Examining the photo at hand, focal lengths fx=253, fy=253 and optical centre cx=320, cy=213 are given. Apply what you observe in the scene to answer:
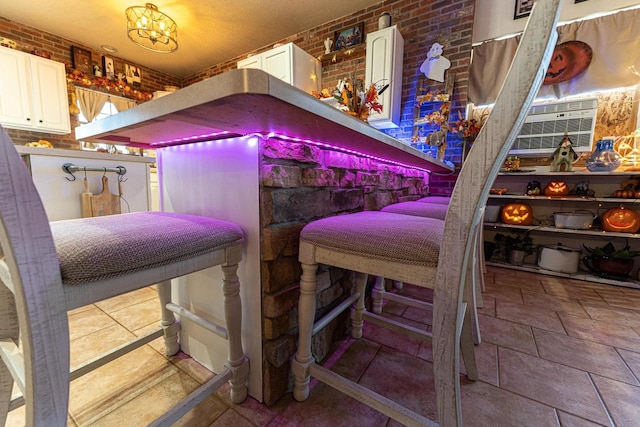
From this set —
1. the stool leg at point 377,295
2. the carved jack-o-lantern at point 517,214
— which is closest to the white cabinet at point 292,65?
the stool leg at point 377,295

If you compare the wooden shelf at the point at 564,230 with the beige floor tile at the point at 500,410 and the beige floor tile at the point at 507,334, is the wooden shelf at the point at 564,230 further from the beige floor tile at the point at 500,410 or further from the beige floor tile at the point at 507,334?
the beige floor tile at the point at 500,410

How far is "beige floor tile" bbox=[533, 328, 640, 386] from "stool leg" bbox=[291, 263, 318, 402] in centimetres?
118

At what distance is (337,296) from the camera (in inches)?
48.8

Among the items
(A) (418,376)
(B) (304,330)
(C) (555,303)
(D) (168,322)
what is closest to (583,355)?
(C) (555,303)

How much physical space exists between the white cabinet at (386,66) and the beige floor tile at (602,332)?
2.31 metres

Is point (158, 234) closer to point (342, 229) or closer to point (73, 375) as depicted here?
Answer: point (342, 229)

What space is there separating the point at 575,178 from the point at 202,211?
11.4 ft

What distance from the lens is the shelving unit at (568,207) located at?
89.9 inches

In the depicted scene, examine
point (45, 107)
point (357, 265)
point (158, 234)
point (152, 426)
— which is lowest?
point (152, 426)

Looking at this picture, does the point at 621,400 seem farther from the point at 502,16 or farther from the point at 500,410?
the point at 502,16

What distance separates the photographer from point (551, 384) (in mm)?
1057

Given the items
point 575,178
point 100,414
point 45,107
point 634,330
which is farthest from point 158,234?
point 45,107

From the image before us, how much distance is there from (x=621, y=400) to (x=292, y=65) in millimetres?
3657

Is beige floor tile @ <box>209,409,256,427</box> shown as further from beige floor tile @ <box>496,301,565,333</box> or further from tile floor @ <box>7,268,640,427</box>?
beige floor tile @ <box>496,301,565,333</box>
